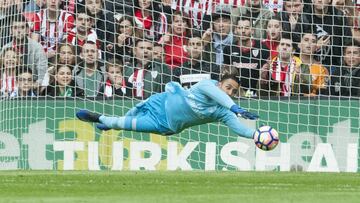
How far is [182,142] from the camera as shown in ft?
65.8

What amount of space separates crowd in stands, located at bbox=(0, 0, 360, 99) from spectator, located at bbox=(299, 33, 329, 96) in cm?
2

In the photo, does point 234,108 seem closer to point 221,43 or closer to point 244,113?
point 244,113

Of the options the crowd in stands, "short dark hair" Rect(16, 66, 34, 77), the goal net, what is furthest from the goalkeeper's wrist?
"short dark hair" Rect(16, 66, 34, 77)

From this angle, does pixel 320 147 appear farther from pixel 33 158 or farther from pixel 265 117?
pixel 33 158

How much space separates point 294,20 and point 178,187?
7049mm

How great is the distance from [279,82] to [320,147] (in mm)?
→ 1413

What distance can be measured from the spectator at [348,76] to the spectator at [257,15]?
4.95ft

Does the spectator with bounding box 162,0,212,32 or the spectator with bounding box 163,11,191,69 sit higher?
the spectator with bounding box 162,0,212,32

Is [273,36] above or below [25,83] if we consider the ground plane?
above

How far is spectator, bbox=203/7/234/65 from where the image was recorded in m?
20.2

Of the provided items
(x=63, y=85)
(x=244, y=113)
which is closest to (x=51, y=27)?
(x=63, y=85)

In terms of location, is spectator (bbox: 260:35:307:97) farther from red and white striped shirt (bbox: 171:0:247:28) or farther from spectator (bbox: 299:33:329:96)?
red and white striped shirt (bbox: 171:0:247:28)

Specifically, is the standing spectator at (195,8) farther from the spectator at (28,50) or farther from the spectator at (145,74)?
the spectator at (28,50)

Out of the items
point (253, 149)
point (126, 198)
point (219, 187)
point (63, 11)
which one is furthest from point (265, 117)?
point (126, 198)
